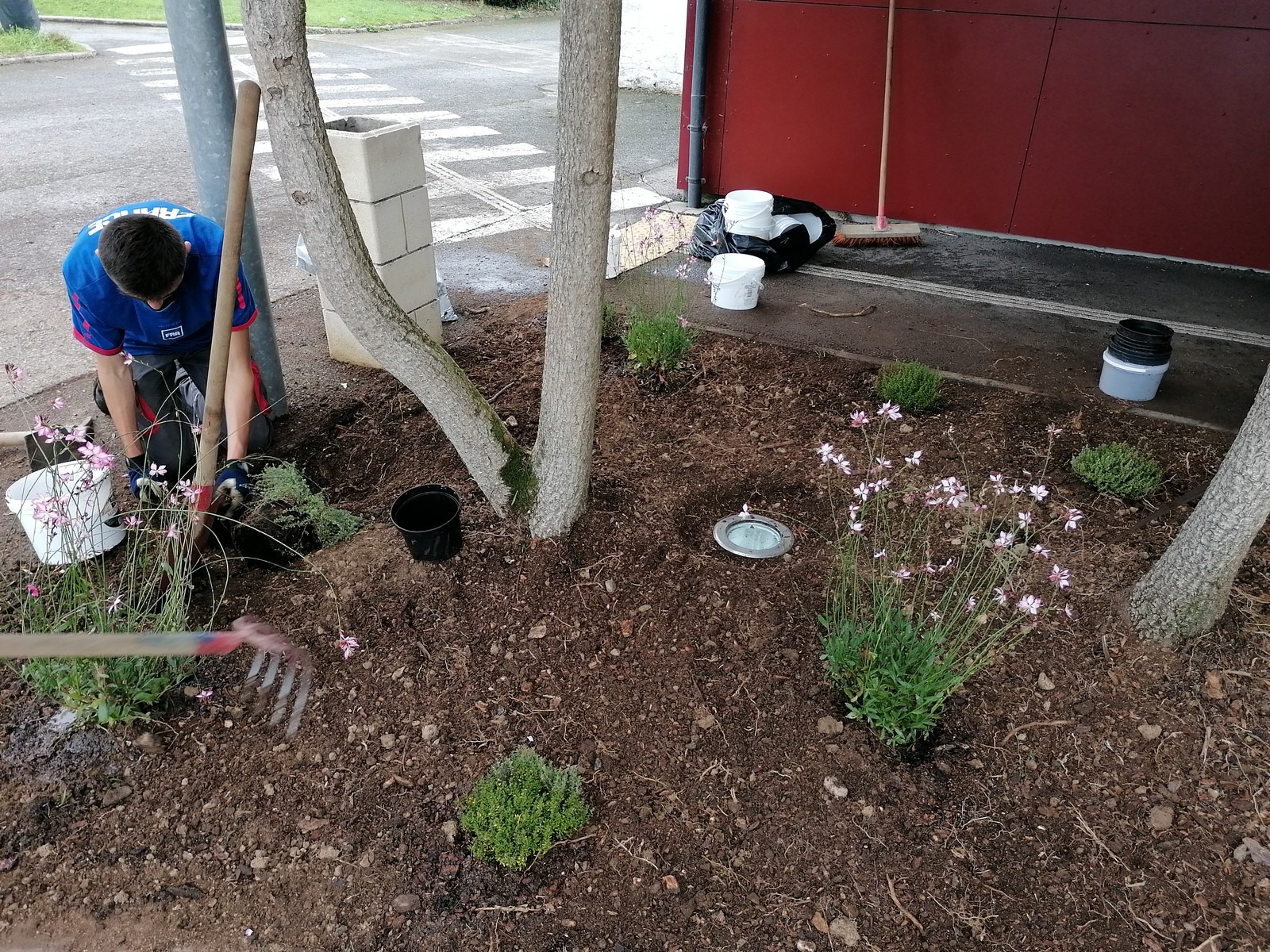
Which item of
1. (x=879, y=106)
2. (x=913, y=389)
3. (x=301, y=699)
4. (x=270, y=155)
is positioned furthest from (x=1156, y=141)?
(x=270, y=155)

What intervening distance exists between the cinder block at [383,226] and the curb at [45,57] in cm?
1149

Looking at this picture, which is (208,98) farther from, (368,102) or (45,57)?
(45,57)

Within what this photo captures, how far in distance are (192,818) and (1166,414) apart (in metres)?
4.42

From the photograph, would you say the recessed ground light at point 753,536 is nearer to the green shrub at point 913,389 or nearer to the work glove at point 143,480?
the green shrub at point 913,389

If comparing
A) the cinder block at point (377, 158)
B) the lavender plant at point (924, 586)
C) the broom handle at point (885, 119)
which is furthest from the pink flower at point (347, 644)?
the broom handle at point (885, 119)

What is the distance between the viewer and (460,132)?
1003 cm

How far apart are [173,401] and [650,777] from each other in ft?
8.44

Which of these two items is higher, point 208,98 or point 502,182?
point 208,98

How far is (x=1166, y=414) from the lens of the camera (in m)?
4.18

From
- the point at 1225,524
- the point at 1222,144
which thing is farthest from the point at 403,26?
the point at 1225,524

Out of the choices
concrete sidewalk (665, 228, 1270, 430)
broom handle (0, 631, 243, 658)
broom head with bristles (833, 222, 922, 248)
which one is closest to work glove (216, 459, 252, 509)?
broom handle (0, 631, 243, 658)

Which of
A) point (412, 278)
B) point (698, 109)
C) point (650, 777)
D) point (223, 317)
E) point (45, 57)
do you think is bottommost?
point (650, 777)

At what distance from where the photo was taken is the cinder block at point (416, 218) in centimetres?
425

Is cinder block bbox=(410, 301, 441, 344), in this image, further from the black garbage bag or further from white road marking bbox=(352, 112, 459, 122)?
white road marking bbox=(352, 112, 459, 122)
